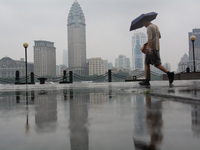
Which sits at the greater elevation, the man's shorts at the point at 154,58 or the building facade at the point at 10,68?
the building facade at the point at 10,68

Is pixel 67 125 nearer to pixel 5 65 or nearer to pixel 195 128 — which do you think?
pixel 195 128

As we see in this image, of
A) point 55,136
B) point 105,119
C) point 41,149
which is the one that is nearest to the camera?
point 41,149

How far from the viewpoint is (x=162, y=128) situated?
1.51 meters

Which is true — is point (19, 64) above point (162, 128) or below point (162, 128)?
above

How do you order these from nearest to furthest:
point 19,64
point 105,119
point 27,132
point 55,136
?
1. point 55,136
2. point 27,132
3. point 105,119
4. point 19,64

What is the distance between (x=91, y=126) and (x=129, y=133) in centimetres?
36

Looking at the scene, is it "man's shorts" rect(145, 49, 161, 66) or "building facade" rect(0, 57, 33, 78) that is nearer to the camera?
"man's shorts" rect(145, 49, 161, 66)

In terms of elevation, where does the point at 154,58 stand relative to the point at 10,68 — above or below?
below

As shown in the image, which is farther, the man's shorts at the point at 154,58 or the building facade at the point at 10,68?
the building facade at the point at 10,68

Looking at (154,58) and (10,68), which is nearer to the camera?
(154,58)

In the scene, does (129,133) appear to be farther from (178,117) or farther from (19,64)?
(19,64)

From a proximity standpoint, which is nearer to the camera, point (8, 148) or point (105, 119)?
point (8, 148)

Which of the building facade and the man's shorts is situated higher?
the building facade

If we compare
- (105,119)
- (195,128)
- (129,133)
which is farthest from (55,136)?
(195,128)
